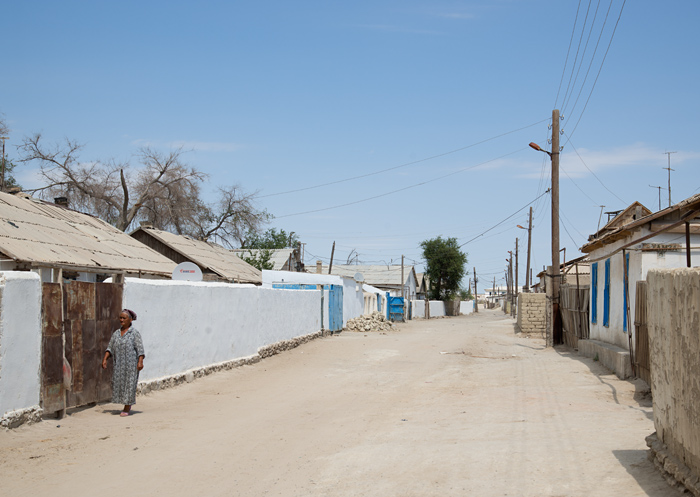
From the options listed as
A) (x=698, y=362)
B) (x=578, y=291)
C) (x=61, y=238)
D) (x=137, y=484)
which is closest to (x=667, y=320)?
(x=698, y=362)

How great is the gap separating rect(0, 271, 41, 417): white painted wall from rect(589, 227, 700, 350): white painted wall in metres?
10.2

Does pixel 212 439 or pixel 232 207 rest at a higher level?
pixel 232 207

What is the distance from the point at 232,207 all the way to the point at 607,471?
4803 centimetres

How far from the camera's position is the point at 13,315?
7.71 metres

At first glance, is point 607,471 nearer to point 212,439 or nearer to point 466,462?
point 466,462

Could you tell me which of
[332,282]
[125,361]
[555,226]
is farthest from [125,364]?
[332,282]

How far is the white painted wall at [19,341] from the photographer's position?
7.52 m

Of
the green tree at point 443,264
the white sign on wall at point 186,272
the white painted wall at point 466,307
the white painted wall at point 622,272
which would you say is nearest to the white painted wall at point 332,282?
the white sign on wall at point 186,272

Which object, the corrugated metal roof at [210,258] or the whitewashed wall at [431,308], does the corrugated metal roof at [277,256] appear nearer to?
the whitewashed wall at [431,308]

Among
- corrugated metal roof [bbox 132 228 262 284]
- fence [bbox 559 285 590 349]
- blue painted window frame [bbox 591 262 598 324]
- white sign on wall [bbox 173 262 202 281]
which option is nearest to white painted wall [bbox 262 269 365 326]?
corrugated metal roof [bbox 132 228 262 284]

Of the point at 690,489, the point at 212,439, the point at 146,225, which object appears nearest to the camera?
the point at 690,489

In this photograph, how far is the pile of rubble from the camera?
→ 34250mm

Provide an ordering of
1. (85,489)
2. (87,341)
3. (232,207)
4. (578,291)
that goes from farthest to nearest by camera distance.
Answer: (232,207)
(578,291)
(87,341)
(85,489)

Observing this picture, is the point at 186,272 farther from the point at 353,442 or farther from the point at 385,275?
the point at 385,275
